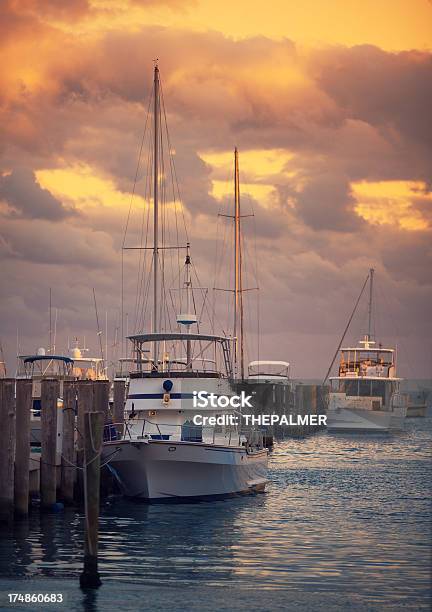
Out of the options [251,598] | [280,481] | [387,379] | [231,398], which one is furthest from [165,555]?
[387,379]

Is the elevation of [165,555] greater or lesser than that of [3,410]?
lesser

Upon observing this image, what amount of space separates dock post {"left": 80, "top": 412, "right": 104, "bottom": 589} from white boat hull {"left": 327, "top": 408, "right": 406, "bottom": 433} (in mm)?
68010

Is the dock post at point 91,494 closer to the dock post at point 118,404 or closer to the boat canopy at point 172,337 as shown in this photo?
the boat canopy at point 172,337

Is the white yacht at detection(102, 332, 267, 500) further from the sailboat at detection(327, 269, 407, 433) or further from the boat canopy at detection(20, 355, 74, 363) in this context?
the sailboat at detection(327, 269, 407, 433)

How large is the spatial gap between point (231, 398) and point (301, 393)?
62.2m

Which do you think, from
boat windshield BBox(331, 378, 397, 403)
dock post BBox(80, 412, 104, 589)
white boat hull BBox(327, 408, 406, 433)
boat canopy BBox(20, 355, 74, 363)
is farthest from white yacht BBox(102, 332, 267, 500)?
boat windshield BBox(331, 378, 397, 403)

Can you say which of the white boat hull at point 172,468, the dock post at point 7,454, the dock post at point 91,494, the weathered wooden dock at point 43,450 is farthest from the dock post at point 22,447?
the dock post at point 91,494

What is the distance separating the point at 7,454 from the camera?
26.7m

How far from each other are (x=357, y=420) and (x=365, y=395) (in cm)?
419

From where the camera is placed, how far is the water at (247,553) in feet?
68.6

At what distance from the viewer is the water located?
20.9 meters

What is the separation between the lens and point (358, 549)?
26828 millimetres

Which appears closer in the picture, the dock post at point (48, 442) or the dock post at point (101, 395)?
the dock post at point (48, 442)

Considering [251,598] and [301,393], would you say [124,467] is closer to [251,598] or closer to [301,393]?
[251,598]
